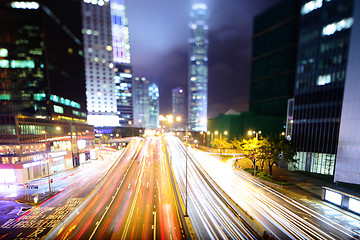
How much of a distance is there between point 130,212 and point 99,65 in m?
139

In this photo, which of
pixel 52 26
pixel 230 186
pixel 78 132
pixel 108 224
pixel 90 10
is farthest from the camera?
pixel 90 10

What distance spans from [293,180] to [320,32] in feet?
121

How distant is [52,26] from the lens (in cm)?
6862

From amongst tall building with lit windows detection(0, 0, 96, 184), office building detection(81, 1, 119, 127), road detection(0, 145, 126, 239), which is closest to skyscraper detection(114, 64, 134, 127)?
office building detection(81, 1, 119, 127)

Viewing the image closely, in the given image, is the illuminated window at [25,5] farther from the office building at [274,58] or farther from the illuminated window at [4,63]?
the office building at [274,58]

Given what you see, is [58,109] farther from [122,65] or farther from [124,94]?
[122,65]

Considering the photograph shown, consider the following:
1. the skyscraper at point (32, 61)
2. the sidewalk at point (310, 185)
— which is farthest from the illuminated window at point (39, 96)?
the sidewalk at point (310, 185)

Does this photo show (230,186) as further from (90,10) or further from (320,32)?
(90,10)

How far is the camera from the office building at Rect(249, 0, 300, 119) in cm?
6781

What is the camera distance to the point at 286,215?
1761cm

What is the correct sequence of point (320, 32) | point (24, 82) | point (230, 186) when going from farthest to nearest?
point (24, 82)
point (320, 32)
point (230, 186)

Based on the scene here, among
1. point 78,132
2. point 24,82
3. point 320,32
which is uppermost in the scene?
point 320,32

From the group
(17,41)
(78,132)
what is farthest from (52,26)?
(78,132)

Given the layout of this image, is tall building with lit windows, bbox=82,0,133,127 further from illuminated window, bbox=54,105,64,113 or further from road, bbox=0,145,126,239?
road, bbox=0,145,126,239
